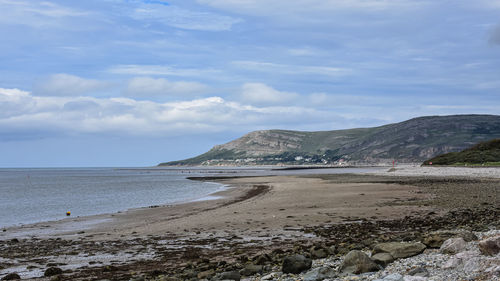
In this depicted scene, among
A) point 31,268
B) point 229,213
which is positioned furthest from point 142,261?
point 229,213

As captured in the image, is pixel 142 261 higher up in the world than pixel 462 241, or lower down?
lower down

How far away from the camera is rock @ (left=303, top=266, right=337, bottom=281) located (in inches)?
364

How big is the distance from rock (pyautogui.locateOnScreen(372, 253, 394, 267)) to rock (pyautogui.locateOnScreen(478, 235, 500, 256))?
1957 mm

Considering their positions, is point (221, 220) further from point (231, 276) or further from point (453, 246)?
point (453, 246)

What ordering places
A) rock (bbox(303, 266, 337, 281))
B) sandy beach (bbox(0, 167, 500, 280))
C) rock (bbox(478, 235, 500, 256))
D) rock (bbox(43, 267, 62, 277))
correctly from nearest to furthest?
rock (bbox(478, 235, 500, 256)) < rock (bbox(303, 266, 337, 281)) < rock (bbox(43, 267, 62, 277)) < sandy beach (bbox(0, 167, 500, 280))

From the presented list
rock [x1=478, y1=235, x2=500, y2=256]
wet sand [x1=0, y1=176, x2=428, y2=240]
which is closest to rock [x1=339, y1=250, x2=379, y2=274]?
rock [x1=478, y1=235, x2=500, y2=256]

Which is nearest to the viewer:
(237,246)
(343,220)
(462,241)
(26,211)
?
(462,241)

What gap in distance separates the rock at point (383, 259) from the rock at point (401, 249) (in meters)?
0.35

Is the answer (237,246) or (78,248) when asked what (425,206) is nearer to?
(237,246)

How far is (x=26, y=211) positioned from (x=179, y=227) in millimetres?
20827

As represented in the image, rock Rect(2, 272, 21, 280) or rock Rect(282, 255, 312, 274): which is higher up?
rock Rect(282, 255, 312, 274)

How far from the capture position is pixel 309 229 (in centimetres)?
1898

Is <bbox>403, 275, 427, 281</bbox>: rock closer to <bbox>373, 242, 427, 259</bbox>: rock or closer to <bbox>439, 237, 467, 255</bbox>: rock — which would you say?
<bbox>373, 242, 427, 259</bbox>: rock

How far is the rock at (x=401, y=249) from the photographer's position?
34.3 feet
